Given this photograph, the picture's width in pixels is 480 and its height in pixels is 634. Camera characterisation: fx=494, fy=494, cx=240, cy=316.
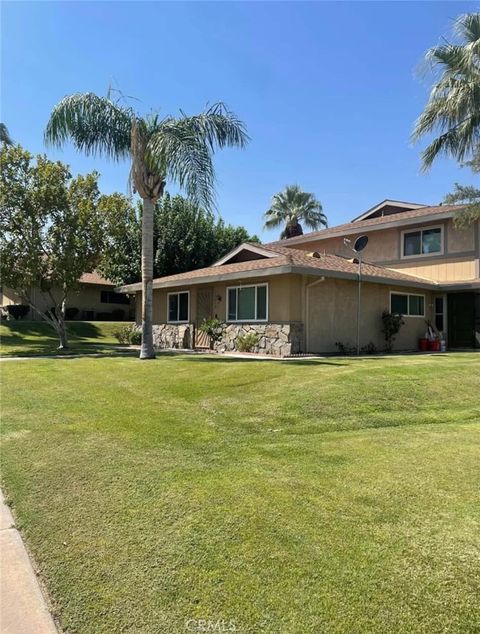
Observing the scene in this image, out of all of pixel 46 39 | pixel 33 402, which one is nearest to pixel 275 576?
pixel 33 402

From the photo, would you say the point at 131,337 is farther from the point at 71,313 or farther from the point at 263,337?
the point at 71,313

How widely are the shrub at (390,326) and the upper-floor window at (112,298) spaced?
20.8 meters

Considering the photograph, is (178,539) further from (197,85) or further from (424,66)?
(424,66)

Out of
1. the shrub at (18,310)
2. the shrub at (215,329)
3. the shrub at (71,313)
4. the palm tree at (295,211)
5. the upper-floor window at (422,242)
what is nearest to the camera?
the shrub at (215,329)

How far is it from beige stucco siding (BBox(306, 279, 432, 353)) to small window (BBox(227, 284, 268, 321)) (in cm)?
163

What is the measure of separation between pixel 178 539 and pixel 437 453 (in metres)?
3.26

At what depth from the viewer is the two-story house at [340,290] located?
621 inches

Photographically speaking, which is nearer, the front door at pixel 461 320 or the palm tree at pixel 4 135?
the front door at pixel 461 320

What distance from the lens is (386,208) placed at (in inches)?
977

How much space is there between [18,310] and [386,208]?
21.9 metres

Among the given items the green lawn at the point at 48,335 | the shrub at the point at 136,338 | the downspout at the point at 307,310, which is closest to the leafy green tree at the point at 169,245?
the green lawn at the point at 48,335

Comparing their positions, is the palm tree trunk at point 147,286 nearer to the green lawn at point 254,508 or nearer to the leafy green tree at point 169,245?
the green lawn at point 254,508

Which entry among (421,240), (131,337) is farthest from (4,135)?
(421,240)

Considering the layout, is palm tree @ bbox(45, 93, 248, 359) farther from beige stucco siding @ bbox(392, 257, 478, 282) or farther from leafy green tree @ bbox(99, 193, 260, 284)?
leafy green tree @ bbox(99, 193, 260, 284)
